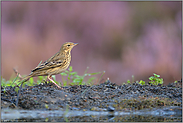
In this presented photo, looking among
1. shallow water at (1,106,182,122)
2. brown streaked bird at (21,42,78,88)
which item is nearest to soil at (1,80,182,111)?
shallow water at (1,106,182,122)

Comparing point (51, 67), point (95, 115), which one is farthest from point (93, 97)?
point (51, 67)

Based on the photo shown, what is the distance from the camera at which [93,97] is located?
588 cm

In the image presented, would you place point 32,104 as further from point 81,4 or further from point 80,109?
point 81,4

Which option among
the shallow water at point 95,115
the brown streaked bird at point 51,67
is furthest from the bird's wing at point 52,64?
the shallow water at point 95,115

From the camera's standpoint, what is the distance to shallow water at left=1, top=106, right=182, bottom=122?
495 centimetres

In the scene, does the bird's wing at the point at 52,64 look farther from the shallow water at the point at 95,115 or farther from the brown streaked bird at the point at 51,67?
the shallow water at the point at 95,115

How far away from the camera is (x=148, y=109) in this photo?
560 cm

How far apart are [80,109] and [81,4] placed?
864 cm

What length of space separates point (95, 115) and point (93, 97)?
2.12 ft

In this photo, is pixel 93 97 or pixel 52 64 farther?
pixel 52 64

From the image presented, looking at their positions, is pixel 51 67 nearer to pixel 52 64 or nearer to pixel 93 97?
pixel 52 64

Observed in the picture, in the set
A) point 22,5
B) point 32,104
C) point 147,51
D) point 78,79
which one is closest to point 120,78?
point 147,51

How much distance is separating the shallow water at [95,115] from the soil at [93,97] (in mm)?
139

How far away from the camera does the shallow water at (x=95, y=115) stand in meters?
4.95
